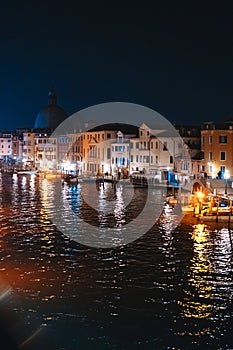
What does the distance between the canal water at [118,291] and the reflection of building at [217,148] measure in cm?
2077

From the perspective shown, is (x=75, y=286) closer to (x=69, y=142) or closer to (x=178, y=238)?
(x=178, y=238)

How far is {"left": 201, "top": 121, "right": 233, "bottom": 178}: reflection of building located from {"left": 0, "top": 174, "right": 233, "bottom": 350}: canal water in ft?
68.2

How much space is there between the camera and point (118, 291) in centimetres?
1452

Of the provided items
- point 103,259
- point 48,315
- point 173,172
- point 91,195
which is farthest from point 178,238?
point 173,172

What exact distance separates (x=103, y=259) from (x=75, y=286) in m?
3.42

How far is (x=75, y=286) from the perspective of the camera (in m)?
14.9

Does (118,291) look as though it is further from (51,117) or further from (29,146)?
(51,117)

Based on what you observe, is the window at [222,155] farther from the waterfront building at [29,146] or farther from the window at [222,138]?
the waterfront building at [29,146]

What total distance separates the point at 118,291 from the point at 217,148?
31.6m

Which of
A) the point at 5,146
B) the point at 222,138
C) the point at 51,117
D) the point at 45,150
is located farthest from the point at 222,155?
the point at 5,146

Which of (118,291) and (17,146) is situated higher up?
(17,146)

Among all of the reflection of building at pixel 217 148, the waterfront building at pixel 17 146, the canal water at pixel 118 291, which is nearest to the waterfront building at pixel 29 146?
the waterfront building at pixel 17 146

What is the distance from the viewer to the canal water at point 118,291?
1143 centimetres

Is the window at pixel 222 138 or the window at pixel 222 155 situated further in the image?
the window at pixel 222 138
